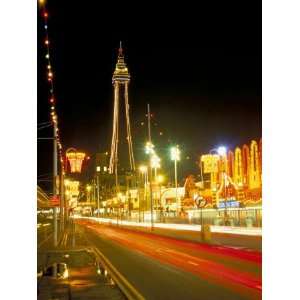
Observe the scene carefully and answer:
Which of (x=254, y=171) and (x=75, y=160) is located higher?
(x=254, y=171)

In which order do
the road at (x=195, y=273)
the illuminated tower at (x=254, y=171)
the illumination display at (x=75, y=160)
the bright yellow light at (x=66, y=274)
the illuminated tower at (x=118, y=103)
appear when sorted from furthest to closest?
the illuminated tower at (x=118, y=103), the illuminated tower at (x=254, y=171), the illumination display at (x=75, y=160), the bright yellow light at (x=66, y=274), the road at (x=195, y=273)

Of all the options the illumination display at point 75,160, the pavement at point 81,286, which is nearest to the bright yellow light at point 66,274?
the pavement at point 81,286

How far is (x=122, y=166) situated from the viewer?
150 meters

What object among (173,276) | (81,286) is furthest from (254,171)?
(81,286)

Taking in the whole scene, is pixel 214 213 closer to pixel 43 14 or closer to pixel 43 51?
pixel 43 51

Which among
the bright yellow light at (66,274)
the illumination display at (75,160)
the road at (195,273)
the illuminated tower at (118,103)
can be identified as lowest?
the road at (195,273)

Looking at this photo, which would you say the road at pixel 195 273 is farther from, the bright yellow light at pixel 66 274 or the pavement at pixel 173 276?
the bright yellow light at pixel 66 274

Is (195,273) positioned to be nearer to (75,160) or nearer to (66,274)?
(66,274)

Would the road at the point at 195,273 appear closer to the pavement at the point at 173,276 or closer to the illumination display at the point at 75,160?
the pavement at the point at 173,276

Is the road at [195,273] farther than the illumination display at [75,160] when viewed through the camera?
No

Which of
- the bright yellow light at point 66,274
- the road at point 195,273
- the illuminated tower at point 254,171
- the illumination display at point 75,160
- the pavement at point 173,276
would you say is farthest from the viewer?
the illuminated tower at point 254,171

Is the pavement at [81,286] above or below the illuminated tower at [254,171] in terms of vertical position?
below

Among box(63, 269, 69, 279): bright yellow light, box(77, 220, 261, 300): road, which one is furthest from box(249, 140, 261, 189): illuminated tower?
box(63, 269, 69, 279): bright yellow light
